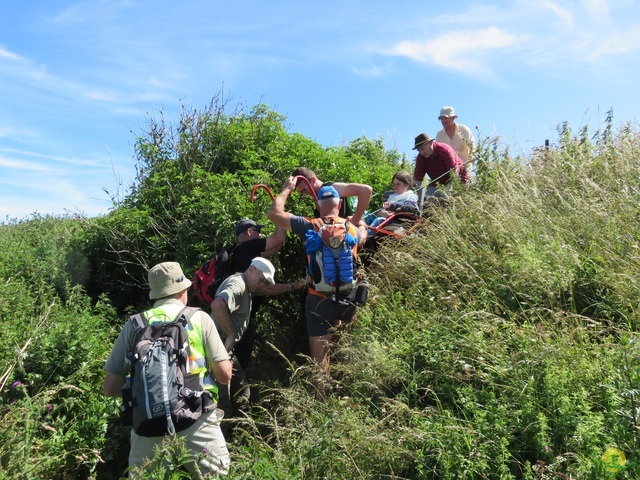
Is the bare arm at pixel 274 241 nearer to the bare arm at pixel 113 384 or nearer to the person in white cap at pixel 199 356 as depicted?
the person in white cap at pixel 199 356

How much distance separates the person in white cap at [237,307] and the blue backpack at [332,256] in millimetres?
427

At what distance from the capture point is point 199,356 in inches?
157

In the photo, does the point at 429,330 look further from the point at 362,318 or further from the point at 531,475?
the point at 531,475

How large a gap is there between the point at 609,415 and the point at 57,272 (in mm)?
7276

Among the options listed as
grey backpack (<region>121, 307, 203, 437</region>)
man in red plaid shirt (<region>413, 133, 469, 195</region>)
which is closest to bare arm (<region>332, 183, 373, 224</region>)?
man in red plaid shirt (<region>413, 133, 469, 195</region>)

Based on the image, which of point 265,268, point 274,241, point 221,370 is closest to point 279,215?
point 274,241

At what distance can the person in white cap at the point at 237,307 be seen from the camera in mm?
5258

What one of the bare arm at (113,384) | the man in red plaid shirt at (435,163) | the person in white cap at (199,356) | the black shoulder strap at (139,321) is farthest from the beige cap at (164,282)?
the man in red plaid shirt at (435,163)

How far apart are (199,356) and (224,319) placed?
1269mm

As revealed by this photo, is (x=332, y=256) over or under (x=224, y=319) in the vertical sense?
over

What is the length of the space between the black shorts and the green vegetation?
0.22m

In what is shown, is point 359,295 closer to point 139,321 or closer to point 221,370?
point 221,370

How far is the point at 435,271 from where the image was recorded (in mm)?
6035

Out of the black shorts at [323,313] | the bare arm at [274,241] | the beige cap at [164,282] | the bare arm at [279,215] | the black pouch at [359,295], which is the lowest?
the black shorts at [323,313]
